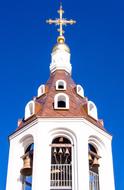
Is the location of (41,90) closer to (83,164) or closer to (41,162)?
(41,162)

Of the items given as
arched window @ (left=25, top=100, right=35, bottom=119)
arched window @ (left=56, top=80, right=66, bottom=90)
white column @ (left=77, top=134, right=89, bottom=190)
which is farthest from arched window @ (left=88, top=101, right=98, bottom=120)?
arched window @ (left=25, top=100, right=35, bottom=119)

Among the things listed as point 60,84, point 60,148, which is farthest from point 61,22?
point 60,148

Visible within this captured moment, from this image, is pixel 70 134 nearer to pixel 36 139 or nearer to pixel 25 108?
pixel 36 139

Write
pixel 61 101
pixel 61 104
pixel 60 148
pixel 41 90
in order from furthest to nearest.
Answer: pixel 41 90 < pixel 61 104 < pixel 61 101 < pixel 60 148

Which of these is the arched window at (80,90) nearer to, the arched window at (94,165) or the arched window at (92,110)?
the arched window at (92,110)

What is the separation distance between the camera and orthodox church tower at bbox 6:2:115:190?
26109 mm

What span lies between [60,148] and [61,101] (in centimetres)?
343

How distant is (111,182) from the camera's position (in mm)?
27359

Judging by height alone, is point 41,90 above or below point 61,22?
below

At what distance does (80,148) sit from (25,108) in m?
4.82

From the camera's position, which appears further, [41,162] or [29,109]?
[29,109]

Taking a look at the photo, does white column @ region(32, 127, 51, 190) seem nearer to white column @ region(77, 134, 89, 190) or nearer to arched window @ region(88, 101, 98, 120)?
white column @ region(77, 134, 89, 190)

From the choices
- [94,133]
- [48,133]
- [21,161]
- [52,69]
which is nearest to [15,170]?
[21,161]

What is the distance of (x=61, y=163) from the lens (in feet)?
90.9
